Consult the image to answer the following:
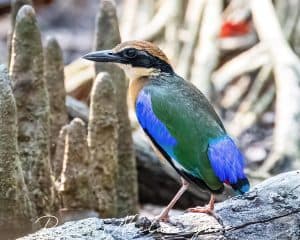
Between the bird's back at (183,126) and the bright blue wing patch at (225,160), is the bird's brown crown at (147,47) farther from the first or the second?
the bright blue wing patch at (225,160)

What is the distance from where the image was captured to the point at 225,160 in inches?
176

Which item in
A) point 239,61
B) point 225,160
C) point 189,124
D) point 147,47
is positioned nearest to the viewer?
point 225,160

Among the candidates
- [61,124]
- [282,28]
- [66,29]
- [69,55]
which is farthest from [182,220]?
[66,29]

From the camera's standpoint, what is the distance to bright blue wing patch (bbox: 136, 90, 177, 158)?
465 cm

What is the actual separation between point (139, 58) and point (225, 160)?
78 centimetres

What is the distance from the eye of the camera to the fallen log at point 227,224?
161 inches

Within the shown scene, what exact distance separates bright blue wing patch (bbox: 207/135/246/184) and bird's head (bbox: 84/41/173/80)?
0.57 meters

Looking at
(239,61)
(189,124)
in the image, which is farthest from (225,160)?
(239,61)

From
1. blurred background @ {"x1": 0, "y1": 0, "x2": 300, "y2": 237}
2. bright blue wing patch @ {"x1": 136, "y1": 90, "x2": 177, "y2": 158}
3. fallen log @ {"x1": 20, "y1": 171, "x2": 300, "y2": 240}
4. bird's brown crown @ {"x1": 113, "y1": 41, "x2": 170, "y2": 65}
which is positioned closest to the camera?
fallen log @ {"x1": 20, "y1": 171, "x2": 300, "y2": 240}

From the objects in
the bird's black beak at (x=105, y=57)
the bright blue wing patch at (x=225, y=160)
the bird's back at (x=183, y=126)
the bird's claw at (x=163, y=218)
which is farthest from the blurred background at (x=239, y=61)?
the bird's claw at (x=163, y=218)

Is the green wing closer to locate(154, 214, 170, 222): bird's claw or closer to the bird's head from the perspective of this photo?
the bird's head

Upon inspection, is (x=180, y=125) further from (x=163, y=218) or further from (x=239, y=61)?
(x=239, y=61)

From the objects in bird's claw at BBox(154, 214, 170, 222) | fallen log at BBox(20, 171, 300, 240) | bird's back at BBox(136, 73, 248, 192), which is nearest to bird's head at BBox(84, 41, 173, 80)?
bird's back at BBox(136, 73, 248, 192)

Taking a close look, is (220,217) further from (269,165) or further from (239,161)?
(269,165)
